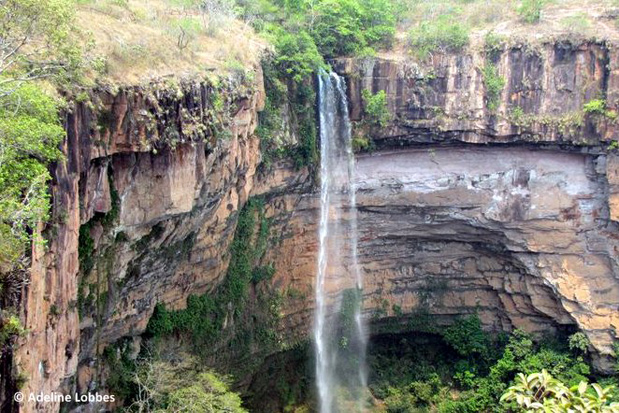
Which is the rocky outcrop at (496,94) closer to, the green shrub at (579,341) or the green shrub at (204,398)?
the green shrub at (579,341)

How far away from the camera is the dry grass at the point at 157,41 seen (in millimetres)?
10609

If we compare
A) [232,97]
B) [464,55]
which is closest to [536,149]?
[464,55]

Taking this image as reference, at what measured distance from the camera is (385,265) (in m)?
21.0

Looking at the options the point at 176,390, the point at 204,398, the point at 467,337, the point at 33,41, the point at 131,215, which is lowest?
the point at 467,337

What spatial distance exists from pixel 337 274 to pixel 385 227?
Result: 225 cm

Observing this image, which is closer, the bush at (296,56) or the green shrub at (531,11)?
the bush at (296,56)

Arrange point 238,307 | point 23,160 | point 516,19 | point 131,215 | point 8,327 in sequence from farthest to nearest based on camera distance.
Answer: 1. point 516,19
2. point 238,307
3. point 131,215
4. point 23,160
5. point 8,327

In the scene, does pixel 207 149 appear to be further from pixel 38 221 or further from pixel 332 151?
pixel 332 151

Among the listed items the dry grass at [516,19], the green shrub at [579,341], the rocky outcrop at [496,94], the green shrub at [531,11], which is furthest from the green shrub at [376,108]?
the green shrub at [579,341]

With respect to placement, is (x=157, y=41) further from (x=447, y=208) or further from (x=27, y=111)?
(x=447, y=208)

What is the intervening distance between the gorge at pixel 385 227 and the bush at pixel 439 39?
0.39 meters

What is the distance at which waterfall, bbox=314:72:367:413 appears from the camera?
1872cm

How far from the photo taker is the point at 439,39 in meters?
19.3

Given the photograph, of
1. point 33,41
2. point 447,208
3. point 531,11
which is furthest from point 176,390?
point 531,11
